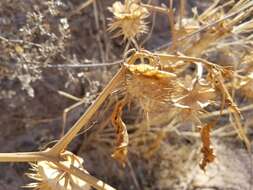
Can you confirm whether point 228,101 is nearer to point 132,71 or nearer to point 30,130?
point 132,71

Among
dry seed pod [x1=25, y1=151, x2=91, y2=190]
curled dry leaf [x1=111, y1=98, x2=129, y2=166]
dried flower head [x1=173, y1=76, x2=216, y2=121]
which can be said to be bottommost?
dry seed pod [x1=25, y1=151, x2=91, y2=190]

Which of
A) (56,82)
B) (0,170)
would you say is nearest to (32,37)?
(56,82)

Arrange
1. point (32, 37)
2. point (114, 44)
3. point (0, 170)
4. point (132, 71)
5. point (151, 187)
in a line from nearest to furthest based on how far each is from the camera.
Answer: point (132, 71) < point (32, 37) < point (0, 170) < point (151, 187) < point (114, 44)

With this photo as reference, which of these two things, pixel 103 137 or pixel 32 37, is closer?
pixel 32 37

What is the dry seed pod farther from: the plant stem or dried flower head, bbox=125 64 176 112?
dried flower head, bbox=125 64 176 112

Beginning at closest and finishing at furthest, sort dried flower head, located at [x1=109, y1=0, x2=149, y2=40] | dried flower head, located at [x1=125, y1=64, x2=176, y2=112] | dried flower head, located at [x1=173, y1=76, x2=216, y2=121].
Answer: dried flower head, located at [x1=125, y1=64, x2=176, y2=112] < dried flower head, located at [x1=173, y1=76, x2=216, y2=121] < dried flower head, located at [x1=109, y1=0, x2=149, y2=40]

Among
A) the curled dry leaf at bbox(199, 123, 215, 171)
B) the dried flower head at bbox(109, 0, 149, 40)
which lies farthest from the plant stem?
the dried flower head at bbox(109, 0, 149, 40)

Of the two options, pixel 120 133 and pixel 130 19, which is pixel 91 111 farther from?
pixel 130 19

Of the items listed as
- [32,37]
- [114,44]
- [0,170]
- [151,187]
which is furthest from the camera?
[114,44]
